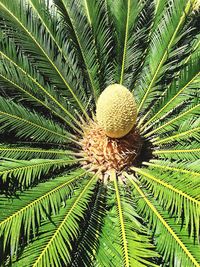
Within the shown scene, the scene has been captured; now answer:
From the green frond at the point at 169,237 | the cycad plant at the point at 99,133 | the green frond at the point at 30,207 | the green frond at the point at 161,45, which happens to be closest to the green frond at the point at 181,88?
the cycad plant at the point at 99,133

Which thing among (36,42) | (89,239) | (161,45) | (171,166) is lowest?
(89,239)

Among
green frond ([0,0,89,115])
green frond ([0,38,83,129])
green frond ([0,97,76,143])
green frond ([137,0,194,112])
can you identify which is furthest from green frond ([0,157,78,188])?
green frond ([137,0,194,112])

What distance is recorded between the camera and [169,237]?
280cm

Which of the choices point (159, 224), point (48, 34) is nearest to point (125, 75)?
point (48, 34)

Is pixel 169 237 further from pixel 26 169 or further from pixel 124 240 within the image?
pixel 26 169

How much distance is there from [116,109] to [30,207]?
41.2 inches

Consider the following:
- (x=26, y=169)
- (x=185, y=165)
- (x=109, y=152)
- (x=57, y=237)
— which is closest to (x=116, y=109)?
(x=109, y=152)

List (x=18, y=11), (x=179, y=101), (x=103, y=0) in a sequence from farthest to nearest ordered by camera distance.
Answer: (x=103, y=0)
(x=179, y=101)
(x=18, y=11)

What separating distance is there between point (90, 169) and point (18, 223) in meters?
1.20

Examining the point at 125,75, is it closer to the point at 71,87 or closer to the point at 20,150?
the point at 71,87

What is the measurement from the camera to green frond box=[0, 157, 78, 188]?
2986 mm

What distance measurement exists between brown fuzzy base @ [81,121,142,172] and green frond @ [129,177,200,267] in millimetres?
665

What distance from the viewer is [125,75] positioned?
170 inches

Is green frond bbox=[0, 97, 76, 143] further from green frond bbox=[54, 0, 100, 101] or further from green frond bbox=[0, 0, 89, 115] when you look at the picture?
green frond bbox=[54, 0, 100, 101]
